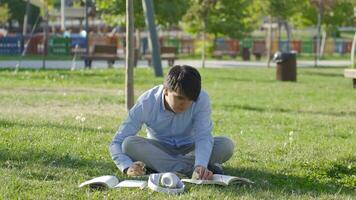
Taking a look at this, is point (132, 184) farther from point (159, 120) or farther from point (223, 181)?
point (159, 120)

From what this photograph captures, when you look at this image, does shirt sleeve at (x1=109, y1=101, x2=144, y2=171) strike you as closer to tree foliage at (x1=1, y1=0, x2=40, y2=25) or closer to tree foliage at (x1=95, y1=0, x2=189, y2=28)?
tree foliage at (x1=95, y1=0, x2=189, y2=28)

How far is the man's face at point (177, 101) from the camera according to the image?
19.1 feet

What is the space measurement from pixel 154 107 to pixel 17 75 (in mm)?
15175

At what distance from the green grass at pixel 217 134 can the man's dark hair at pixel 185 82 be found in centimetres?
71

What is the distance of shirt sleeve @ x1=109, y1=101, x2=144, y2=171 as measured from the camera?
6113mm

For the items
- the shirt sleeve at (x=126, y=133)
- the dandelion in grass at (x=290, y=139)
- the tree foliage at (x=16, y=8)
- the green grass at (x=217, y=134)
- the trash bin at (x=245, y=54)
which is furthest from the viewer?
the tree foliage at (x=16, y=8)

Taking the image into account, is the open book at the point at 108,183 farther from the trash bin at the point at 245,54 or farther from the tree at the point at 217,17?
the trash bin at the point at 245,54

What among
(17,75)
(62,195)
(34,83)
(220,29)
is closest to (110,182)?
(62,195)

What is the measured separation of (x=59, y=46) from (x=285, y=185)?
3426 centimetres

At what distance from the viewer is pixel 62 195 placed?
17.2ft

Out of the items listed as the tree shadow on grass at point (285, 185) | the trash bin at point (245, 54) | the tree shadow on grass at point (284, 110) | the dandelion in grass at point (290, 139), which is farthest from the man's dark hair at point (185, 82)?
the trash bin at point (245, 54)

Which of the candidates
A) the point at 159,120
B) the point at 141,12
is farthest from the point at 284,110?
the point at 141,12

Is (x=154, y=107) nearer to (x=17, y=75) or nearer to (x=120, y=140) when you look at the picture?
(x=120, y=140)

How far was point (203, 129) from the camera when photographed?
20.3 feet
